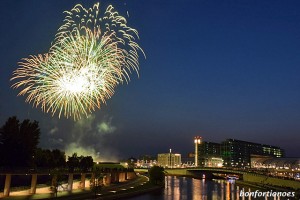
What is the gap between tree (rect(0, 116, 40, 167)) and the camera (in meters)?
74.4

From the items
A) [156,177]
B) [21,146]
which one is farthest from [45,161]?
[156,177]

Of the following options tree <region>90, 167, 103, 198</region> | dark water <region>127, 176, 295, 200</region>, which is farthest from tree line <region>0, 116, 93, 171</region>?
dark water <region>127, 176, 295, 200</region>

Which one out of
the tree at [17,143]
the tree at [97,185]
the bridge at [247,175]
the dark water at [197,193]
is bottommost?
the dark water at [197,193]

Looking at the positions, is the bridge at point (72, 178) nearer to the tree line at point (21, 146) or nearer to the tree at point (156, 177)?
the tree line at point (21, 146)

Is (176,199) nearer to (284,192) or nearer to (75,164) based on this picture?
(284,192)

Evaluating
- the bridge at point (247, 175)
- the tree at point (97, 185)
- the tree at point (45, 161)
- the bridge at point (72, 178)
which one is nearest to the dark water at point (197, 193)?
the tree at point (97, 185)

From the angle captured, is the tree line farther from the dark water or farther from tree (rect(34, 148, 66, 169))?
the dark water

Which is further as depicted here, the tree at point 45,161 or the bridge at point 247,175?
the bridge at point 247,175

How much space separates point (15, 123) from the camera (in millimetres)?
79000

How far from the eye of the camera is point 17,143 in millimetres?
77000

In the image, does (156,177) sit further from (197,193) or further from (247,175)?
(247,175)

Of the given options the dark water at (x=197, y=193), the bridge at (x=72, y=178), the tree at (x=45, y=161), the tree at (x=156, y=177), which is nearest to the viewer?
the bridge at (x=72, y=178)

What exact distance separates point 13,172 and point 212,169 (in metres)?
122

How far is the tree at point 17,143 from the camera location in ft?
244
